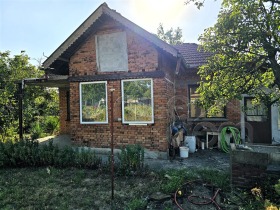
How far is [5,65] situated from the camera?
1488cm

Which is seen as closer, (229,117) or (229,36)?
(229,36)

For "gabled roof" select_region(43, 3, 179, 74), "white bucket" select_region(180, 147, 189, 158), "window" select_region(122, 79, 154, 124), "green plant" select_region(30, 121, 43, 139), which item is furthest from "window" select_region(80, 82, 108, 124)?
"green plant" select_region(30, 121, 43, 139)

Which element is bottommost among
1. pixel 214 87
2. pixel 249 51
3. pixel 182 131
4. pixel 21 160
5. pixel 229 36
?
pixel 21 160

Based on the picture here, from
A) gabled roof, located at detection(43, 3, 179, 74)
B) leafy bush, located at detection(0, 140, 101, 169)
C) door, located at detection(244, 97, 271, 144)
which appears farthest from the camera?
door, located at detection(244, 97, 271, 144)

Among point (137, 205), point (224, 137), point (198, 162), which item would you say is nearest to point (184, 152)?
point (198, 162)

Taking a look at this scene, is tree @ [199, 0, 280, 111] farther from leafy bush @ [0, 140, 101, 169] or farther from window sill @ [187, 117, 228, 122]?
window sill @ [187, 117, 228, 122]

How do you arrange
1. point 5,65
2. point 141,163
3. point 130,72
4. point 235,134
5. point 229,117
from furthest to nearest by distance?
point 5,65 → point 229,117 → point 235,134 → point 130,72 → point 141,163

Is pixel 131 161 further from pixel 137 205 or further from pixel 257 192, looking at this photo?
pixel 257 192

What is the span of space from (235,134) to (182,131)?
2.30 metres

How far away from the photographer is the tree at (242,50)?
4.24 meters

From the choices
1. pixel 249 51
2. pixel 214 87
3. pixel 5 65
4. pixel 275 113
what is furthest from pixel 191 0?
pixel 5 65

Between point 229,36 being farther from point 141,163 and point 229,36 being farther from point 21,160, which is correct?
point 21,160

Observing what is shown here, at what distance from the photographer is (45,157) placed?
714 cm

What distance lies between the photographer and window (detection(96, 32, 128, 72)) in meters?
8.48
